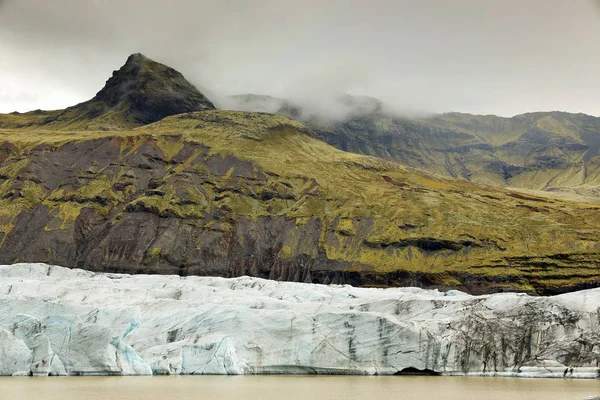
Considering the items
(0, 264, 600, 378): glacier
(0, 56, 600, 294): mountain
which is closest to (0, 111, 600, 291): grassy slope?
(0, 56, 600, 294): mountain

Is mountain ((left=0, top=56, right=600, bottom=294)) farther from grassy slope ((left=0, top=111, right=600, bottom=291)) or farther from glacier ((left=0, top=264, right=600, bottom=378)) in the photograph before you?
glacier ((left=0, top=264, right=600, bottom=378))

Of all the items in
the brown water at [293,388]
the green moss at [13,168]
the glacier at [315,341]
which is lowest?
the brown water at [293,388]

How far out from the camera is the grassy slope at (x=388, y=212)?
133000 millimetres

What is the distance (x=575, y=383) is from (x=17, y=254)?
123808 millimetres

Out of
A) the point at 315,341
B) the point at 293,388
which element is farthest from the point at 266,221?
the point at 293,388

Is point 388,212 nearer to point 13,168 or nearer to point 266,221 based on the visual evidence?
point 266,221

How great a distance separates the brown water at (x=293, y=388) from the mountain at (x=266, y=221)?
88411 mm

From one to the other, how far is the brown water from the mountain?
8841 cm

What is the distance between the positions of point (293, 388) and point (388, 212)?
4727 inches

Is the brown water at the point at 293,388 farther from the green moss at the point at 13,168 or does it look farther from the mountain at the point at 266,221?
the green moss at the point at 13,168

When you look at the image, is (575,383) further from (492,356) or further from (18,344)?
(18,344)

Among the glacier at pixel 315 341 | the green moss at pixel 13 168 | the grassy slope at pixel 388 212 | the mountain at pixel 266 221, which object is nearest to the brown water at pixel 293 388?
the glacier at pixel 315 341

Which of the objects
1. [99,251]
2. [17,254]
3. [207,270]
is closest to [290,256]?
[207,270]

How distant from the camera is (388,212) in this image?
15625cm
